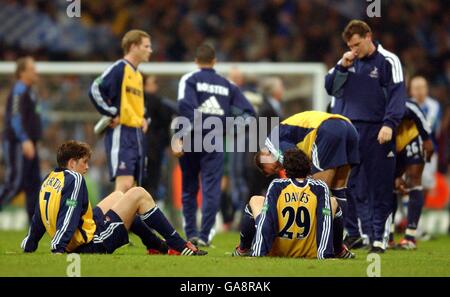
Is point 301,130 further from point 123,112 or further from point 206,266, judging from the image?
point 123,112

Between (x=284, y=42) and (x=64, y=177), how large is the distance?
13738 mm

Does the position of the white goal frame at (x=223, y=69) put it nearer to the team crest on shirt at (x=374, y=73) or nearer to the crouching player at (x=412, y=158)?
the crouching player at (x=412, y=158)

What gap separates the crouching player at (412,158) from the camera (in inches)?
446

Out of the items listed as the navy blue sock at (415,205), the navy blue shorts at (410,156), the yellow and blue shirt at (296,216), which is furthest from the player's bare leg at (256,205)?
the navy blue sock at (415,205)

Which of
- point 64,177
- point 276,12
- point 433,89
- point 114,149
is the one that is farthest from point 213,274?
point 276,12

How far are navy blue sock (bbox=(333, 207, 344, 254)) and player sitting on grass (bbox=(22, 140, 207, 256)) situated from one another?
3.81 ft

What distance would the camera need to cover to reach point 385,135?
33.2ft

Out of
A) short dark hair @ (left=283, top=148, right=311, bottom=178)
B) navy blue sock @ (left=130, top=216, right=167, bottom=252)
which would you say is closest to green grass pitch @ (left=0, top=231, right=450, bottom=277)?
navy blue sock @ (left=130, top=216, right=167, bottom=252)

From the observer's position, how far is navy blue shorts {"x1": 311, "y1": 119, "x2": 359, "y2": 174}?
31.3 feet

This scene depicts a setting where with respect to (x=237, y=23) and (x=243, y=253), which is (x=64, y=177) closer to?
(x=243, y=253)

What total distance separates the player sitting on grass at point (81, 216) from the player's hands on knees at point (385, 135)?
2.29 m

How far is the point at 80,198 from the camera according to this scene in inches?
330

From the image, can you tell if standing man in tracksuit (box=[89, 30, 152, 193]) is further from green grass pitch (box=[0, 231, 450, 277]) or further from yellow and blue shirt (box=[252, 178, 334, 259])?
yellow and blue shirt (box=[252, 178, 334, 259])
